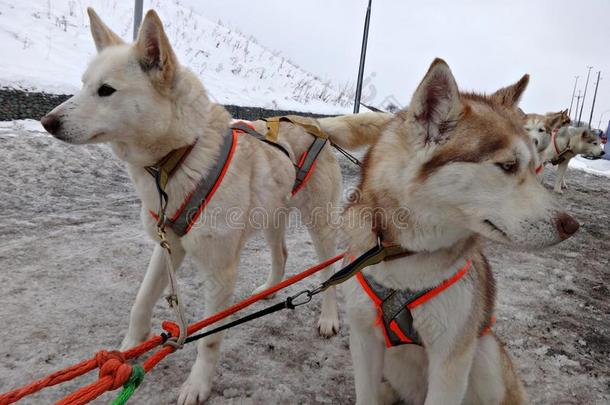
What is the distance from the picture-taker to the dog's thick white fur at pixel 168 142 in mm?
2055

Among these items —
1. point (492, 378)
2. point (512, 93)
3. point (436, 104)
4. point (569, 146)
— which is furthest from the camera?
point (569, 146)

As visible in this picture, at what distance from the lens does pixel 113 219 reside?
4414 mm

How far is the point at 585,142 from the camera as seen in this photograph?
43.4ft

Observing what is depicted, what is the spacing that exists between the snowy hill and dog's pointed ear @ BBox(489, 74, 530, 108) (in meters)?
6.57

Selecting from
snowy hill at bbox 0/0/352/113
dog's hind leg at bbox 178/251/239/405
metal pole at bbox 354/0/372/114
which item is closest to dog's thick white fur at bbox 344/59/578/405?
dog's hind leg at bbox 178/251/239/405

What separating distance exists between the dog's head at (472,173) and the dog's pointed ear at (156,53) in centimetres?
128

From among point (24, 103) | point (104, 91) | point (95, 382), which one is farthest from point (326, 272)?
point (24, 103)

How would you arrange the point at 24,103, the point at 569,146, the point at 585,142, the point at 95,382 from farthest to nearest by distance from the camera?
the point at 585,142, the point at 569,146, the point at 24,103, the point at 95,382

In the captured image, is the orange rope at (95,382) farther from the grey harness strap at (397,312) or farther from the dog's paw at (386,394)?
the dog's paw at (386,394)

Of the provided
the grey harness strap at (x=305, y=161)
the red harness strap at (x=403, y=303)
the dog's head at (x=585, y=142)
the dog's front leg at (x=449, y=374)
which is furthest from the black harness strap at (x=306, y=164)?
the dog's head at (x=585, y=142)

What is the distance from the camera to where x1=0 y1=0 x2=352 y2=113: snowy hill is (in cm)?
729

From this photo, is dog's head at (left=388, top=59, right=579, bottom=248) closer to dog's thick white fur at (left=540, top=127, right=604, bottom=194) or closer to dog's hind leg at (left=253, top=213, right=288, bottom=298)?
dog's hind leg at (left=253, top=213, right=288, bottom=298)

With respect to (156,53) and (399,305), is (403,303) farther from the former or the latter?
(156,53)

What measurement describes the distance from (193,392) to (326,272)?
4.48ft
